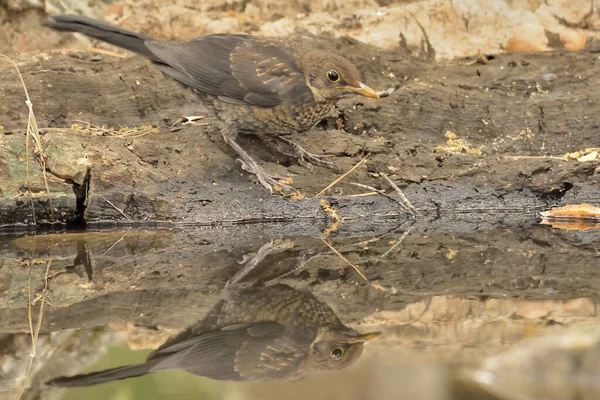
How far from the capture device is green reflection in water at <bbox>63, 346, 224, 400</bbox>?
8.44ft

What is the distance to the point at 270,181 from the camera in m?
5.59

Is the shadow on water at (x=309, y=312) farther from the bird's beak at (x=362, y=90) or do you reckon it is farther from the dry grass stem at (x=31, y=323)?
the bird's beak at (x=362, y=90)

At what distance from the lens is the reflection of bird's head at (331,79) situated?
18.1 feet

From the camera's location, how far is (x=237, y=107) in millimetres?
5598

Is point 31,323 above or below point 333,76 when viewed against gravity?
below

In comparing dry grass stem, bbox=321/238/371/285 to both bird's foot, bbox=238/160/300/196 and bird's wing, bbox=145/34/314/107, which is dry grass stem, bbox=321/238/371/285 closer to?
bird's foot, bbox=238/160/300/196

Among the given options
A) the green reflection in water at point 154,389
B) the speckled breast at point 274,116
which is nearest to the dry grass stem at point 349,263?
the speckled breast at point 274,116

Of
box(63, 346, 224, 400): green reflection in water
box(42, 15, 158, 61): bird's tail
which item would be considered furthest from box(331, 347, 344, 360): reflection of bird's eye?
box(42, 15, 158, 61): bird's tail

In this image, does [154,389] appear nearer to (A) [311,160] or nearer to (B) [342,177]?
(B) [342,177]

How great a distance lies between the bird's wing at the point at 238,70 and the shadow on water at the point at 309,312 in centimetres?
93

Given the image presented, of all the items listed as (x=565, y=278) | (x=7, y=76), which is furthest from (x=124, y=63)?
(x=565, y=278)

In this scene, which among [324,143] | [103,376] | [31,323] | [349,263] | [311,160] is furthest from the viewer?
[324,143]

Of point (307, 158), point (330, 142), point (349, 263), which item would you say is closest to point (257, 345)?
point (349, 263)

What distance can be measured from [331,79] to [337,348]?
9.41ft
